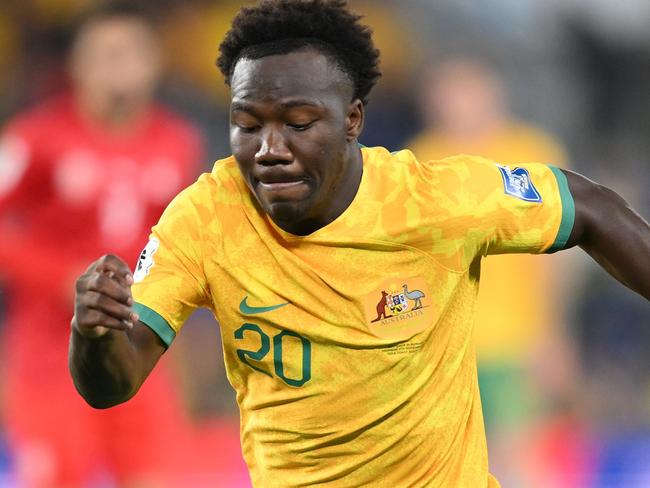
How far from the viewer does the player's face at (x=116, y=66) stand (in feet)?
19.5

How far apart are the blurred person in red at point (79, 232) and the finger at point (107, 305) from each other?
3060mm

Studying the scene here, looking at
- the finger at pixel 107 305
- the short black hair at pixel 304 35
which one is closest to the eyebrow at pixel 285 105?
the short black hair at pixel 304 35

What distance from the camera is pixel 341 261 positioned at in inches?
127

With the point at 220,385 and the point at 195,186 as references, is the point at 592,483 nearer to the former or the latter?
the point at 220,385

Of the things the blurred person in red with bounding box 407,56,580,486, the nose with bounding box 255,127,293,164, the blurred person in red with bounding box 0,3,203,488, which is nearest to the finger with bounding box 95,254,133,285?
the nose with bounding box 255,127,293,164

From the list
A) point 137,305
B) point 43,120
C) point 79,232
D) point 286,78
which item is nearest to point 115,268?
point 137,305

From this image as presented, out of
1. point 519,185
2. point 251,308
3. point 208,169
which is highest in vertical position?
point 208,169

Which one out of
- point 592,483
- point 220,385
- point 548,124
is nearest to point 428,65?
point 548,124

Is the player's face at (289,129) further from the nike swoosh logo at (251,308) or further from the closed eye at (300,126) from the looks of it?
the nike swoosh logo at (251,308)

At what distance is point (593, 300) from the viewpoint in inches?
359

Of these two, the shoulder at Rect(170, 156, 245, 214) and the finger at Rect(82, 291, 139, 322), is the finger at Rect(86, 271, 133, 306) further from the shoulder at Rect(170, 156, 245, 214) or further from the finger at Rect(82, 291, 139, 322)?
the shoulder at Rect(170, 156, 245, 214)

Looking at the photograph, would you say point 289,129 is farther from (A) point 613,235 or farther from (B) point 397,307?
(A) point 613,235

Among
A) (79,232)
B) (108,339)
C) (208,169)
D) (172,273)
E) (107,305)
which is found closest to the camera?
(107,305)

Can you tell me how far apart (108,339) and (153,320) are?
0.89 ft
